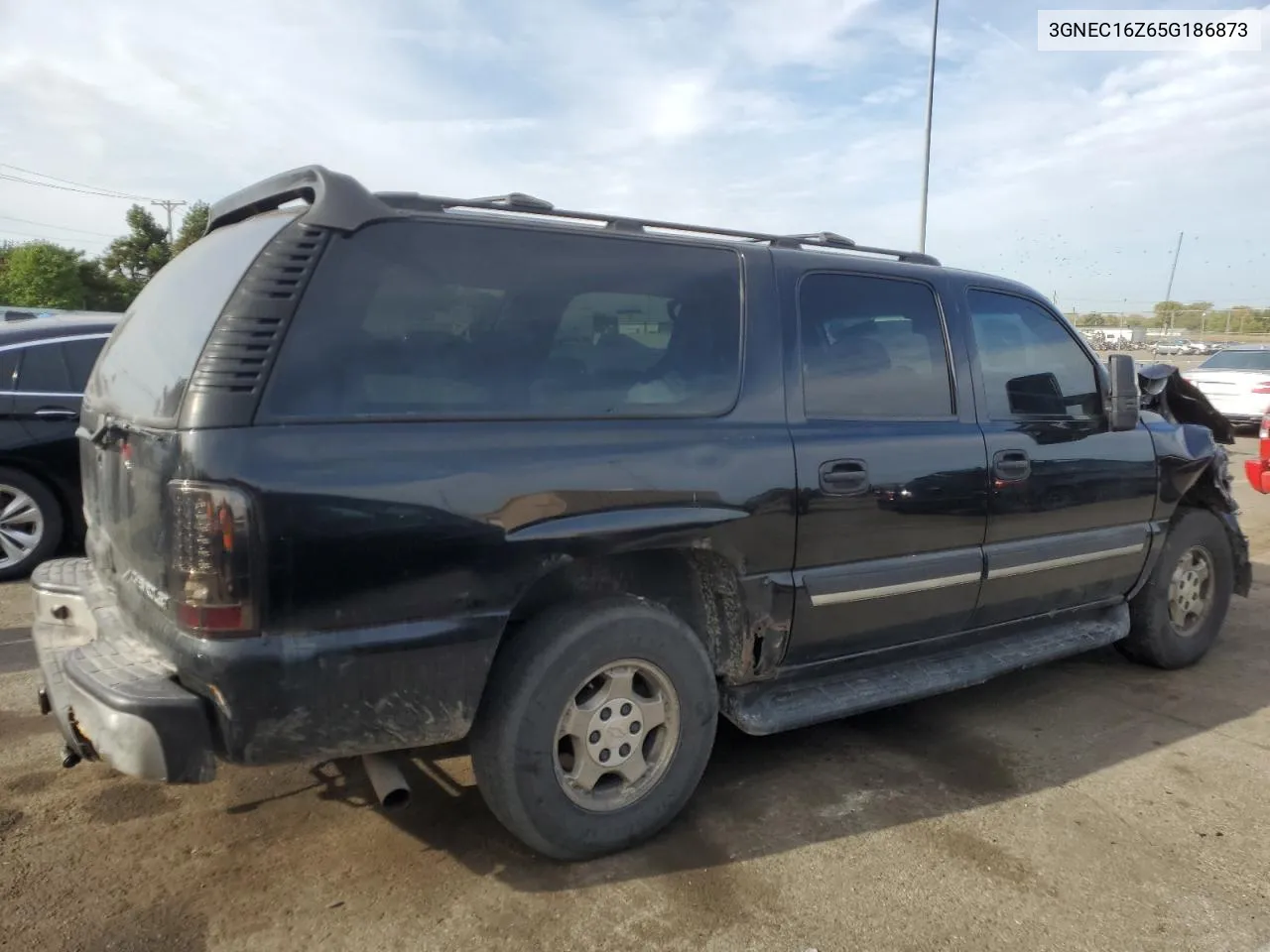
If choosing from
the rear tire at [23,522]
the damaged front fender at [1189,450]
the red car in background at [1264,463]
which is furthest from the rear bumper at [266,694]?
the red car in background at [1264,463]

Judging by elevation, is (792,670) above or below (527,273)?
below

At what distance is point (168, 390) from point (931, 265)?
2.90 metres

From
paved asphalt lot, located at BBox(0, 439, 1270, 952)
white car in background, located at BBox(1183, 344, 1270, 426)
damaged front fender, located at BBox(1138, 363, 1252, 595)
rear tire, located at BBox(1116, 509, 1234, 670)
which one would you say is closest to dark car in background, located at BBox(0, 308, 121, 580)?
paved asphalt lot, located at BBox(0, 439, 1270, 952)

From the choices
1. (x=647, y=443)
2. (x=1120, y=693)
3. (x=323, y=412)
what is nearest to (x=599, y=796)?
(x=647, y=443)

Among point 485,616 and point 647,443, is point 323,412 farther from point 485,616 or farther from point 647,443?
point 647,443

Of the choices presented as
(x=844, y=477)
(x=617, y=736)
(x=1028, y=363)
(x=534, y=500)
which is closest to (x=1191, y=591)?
(x=1028, y=363)

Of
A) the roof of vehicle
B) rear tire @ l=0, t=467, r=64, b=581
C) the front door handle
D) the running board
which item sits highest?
the roof of vehicle

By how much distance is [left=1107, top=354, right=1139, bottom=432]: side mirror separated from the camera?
409 cm

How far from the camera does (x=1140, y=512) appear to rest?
441 centimetres

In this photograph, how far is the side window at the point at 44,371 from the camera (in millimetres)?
5871

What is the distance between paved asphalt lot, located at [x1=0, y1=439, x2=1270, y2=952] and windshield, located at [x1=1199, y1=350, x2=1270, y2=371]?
47.5 feet

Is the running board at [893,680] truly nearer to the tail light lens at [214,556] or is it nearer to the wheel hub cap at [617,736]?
the wheel hub cap at [617,736]

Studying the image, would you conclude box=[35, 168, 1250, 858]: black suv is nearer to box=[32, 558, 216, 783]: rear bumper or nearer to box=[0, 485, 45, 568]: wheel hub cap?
box=[32, 558, 216, 783]: rear bumper

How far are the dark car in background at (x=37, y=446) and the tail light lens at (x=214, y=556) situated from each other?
4.13 m
